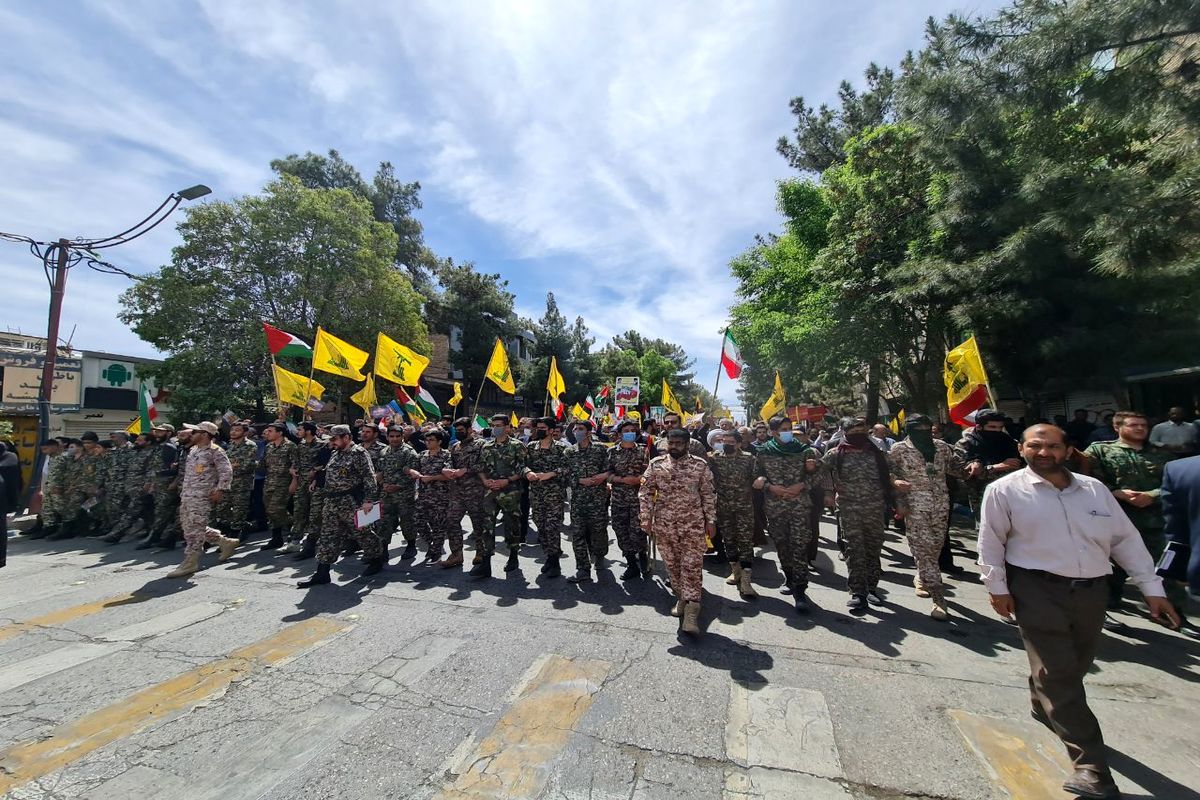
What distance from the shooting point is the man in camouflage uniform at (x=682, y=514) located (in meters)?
4.53

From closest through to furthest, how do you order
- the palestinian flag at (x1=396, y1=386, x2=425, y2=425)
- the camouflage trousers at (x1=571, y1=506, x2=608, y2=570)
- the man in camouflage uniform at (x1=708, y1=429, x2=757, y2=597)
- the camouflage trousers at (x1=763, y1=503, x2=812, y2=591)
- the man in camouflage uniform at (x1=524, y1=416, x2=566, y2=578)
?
the camouflage trousers at (x1=763, y1=503, x2=812, y2=591)
the man in camouflage uniform at (x1=708, y1=429, x2=757, y2=597)
the camouflage trousers at (x1=571, y1=506, x2=608, y2=570)
the man in camouflage uniform at (x1=524, y1=416, x2=566, y2=578)
the palestinian flag at (x1=396, y1=386, x2=425, y2=425)

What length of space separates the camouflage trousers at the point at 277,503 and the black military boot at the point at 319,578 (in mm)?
2393

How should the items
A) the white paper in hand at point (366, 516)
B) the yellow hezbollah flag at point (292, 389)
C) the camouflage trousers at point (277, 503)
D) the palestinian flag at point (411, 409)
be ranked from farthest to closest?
1. the palestinian flag at point (411, 409)
2. the yellow hezbollah flag at point (292, 389)
3. the camouflage trousers at point (277, 503)
4. the white paper in hand at point (366, 516)

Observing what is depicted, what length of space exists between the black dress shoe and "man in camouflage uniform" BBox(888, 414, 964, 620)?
234cm

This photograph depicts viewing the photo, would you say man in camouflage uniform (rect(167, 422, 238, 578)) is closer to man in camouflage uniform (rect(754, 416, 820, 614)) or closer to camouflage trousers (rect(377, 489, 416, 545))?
camouflage trousers (rect(377, 489, 416, 545))

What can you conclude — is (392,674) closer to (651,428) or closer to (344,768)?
(344,768)

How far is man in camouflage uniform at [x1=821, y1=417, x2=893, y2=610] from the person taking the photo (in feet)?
16.6

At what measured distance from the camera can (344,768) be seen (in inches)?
107

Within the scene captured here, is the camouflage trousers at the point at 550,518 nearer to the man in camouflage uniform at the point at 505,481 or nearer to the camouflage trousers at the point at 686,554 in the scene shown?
the man in camouflage uniform at the point at 505,481

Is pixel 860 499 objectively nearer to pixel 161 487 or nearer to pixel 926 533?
pixel 926 533

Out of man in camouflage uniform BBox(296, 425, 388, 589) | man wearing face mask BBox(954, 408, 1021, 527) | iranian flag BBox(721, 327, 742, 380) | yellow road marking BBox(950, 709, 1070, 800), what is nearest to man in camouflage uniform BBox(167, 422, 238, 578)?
man in camouflage uniform BBox(296, 425, 388, 589)

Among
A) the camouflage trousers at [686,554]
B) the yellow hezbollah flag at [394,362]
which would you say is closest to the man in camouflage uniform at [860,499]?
the camouflage trousers at [686,554]

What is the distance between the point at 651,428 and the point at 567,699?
7.15m

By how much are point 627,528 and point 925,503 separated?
3.11m
